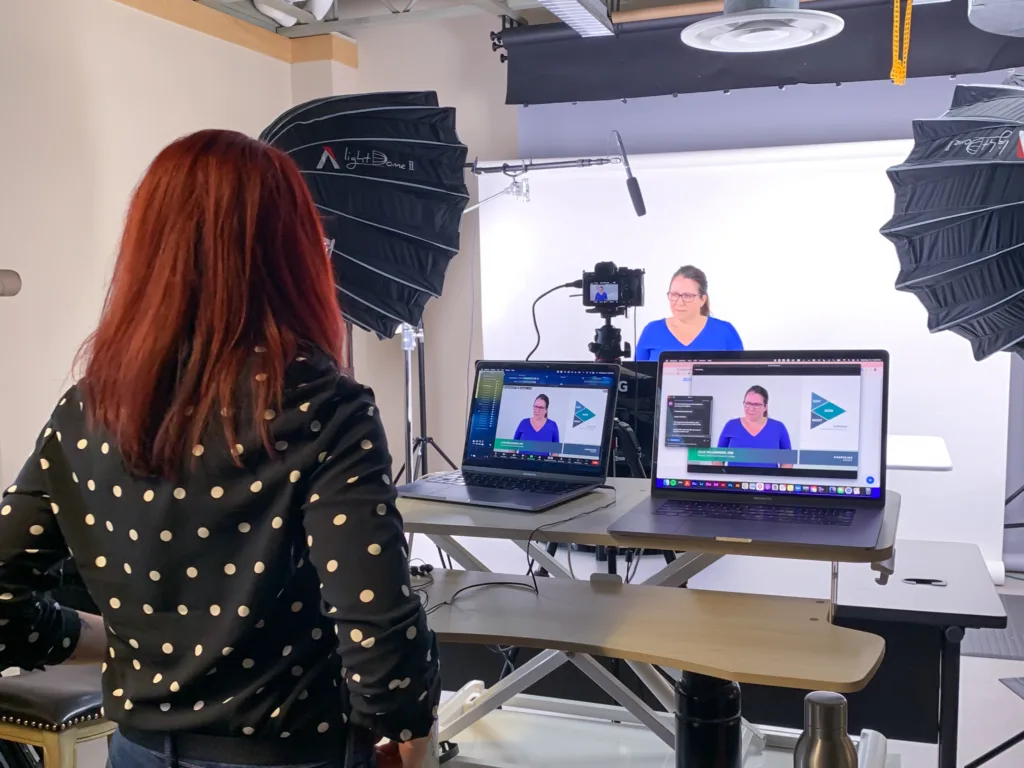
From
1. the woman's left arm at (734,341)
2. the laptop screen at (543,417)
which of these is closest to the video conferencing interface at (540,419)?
the laptop screen at (543,417)

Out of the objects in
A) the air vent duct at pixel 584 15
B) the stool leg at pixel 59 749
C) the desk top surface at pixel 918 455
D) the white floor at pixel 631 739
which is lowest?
the white floor at pixel 631 739

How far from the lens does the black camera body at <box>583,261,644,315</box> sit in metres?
2.96

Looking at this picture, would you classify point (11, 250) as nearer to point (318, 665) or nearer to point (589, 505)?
point (589, 505)

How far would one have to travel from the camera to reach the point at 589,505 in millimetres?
1812

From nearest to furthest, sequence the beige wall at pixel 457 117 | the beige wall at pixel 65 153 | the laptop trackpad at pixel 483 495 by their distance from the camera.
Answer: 1. the laptop trackpad at pixel 483 495
2. the beige wall at pixel 65 153
3. the beige wall at pixel 457 117

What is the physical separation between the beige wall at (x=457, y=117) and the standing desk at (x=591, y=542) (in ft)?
10.3

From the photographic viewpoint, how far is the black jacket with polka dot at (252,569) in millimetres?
940

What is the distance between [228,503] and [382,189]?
1.83m

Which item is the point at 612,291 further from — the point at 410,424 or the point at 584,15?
the point at 584,15

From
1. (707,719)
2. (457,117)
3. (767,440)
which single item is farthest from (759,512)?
(457,117)

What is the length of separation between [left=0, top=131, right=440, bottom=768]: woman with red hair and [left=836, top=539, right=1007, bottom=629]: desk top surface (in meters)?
1.08

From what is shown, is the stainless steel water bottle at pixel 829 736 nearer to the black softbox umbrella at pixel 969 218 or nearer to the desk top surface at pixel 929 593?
the desk top surface at pixel 929 593

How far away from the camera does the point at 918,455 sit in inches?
122

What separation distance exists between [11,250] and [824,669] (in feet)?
10.1
